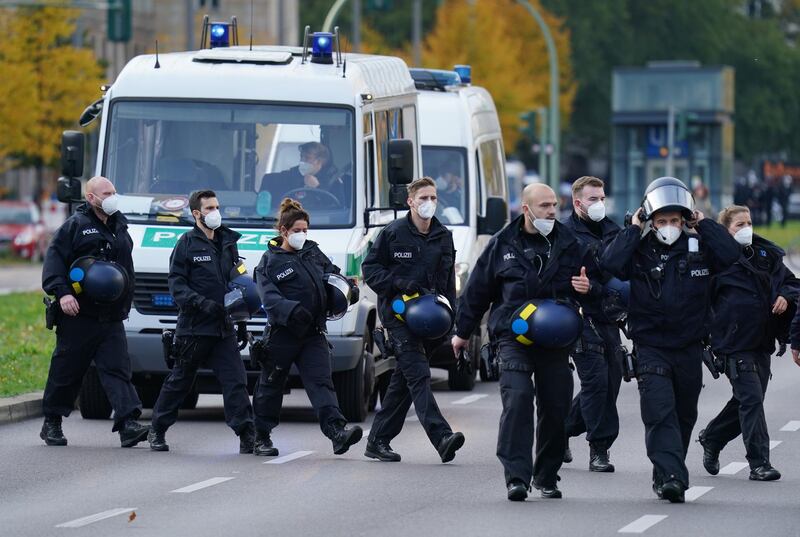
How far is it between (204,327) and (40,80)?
35520 mm

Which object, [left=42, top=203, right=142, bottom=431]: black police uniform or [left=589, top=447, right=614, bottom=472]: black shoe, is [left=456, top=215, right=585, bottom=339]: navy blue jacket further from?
[left=42, top=203, right=142, bottom=431]: black police uniform

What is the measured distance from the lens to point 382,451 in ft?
42.1

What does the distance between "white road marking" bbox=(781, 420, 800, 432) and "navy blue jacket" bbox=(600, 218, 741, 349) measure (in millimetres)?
4349

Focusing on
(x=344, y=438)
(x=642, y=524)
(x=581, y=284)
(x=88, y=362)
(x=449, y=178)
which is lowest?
(x=642, y=524)

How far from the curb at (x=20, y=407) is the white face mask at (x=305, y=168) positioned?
2729mm

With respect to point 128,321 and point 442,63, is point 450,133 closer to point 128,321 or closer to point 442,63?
point 128,321

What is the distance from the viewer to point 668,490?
10.6 meters

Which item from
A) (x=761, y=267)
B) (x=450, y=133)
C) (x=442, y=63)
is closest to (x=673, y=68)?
(x=442, y=63)

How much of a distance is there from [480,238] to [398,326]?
20.8ft

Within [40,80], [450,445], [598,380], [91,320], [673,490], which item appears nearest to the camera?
[673,490]

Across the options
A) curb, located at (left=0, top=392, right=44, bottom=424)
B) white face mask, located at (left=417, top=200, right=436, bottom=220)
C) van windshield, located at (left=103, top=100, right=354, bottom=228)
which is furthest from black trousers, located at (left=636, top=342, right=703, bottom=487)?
curb, located at (left=0, top=392, right=44, bottom=424)

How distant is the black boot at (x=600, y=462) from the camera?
12.2m

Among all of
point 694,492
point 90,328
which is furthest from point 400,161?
point 694,492

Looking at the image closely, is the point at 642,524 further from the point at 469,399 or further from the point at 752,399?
the point at 469,399
